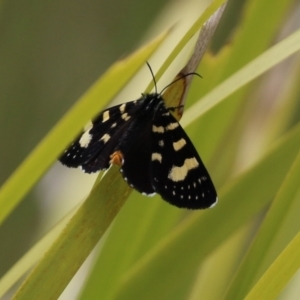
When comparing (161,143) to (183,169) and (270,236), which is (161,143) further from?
(270,236)

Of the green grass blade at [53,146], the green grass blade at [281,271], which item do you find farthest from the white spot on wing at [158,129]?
the green grass blade at [281,271]

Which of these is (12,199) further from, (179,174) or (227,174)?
(227,174)

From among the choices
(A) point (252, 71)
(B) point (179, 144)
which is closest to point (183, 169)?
(B) point (179, 144)

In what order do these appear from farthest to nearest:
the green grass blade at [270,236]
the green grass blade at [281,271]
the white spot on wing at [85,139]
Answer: the white spot on wing at [85,139]
the green grass blade at [270,236]
the green grass blade at [281,271]

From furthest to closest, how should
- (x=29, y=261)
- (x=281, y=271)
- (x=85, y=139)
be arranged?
(x=85, y=139), (x=29, y=261), (x=281, y=271)

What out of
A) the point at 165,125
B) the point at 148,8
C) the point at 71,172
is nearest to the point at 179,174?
the point at 165,125

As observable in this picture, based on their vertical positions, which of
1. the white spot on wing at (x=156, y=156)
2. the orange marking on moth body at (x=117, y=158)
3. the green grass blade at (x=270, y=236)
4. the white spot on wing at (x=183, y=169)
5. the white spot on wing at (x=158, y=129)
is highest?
the orange marking on moth body at (x=117, y=158)

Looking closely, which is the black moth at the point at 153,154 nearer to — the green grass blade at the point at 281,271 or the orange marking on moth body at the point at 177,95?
the orange marking on moth body at the point at 177,95

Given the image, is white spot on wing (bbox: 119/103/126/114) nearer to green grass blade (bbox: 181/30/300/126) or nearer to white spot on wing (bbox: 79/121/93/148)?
white spot on wing (bbox: 79/121/93/148)
